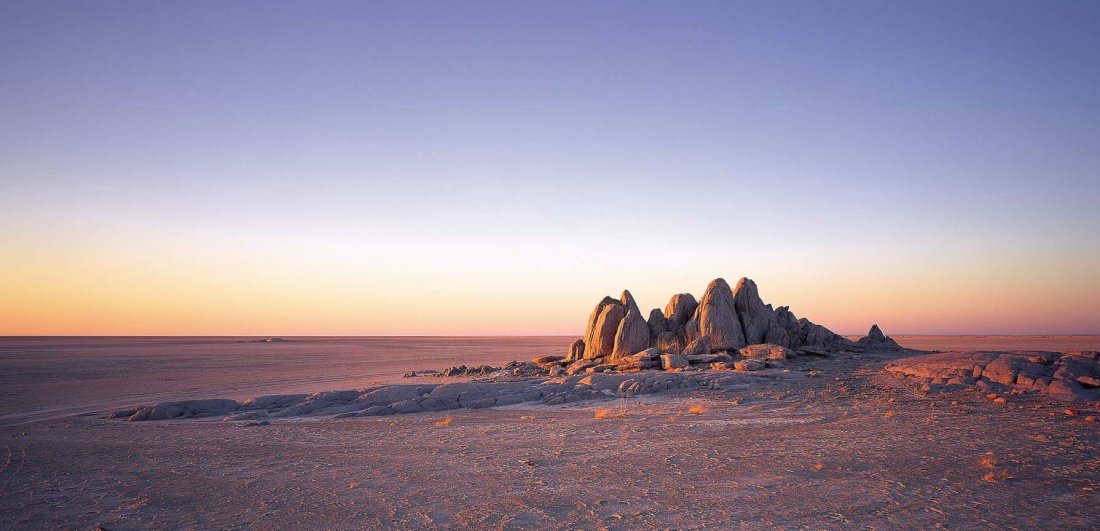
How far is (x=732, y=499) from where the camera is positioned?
9.92 metres

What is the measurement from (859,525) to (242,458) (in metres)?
13.6

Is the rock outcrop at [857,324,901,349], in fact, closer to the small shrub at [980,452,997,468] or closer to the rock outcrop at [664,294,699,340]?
the rock outcrop at [664,294,699,340]

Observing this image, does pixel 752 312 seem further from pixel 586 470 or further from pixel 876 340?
pixel 586 470

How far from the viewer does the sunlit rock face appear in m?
35.4

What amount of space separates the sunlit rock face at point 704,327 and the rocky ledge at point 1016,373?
10971 mm

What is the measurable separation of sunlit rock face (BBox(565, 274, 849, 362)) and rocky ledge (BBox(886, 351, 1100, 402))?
11.0m

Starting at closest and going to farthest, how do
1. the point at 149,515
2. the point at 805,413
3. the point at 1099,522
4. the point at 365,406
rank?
the point at 1099,522 → the point at 149,515 → the point at 805,413 → the point at 365,406

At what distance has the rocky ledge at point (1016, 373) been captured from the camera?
1970 cm

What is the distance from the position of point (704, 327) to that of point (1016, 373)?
1623cm

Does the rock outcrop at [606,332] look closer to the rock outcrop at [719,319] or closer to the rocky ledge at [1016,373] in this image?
the rock outcrop at [719,319]

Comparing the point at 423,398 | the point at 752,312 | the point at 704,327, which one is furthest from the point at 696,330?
the point at 423,398

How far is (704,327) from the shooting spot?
35.6m

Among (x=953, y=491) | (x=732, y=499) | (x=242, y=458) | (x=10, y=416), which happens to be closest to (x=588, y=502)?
(x=732, y=499)

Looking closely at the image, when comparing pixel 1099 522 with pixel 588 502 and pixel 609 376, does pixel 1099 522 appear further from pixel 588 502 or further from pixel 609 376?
pixel 609 376
